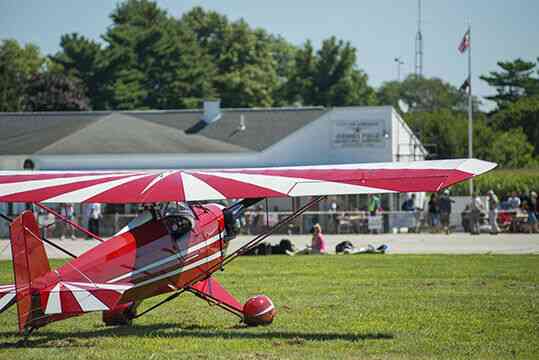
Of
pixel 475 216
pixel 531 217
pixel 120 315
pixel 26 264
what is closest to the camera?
pixel 26 264

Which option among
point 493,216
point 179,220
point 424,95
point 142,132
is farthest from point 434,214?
point 424,95

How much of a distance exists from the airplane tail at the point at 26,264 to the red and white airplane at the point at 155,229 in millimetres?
10

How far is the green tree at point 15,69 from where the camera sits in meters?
71.2

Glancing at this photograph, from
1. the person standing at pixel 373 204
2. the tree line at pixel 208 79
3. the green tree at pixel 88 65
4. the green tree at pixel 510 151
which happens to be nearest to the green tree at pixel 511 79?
the tree line at pixel 208 79

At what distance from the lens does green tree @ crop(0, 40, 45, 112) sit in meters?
71.2

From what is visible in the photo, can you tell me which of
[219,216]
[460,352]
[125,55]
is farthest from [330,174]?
[125,55]

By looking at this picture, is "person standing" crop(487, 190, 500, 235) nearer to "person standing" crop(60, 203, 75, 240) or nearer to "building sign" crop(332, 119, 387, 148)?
"building sign" crop(332, 119, 387, 148)

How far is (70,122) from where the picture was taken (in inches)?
1854

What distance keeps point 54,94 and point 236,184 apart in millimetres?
59493

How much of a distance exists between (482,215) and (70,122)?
22329mm

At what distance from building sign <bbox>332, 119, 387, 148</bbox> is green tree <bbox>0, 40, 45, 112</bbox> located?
3614cm

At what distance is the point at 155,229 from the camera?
11.2 metres

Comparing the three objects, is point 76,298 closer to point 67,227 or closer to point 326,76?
point 67,227

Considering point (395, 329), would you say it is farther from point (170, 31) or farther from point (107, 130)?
point (170, 31)
